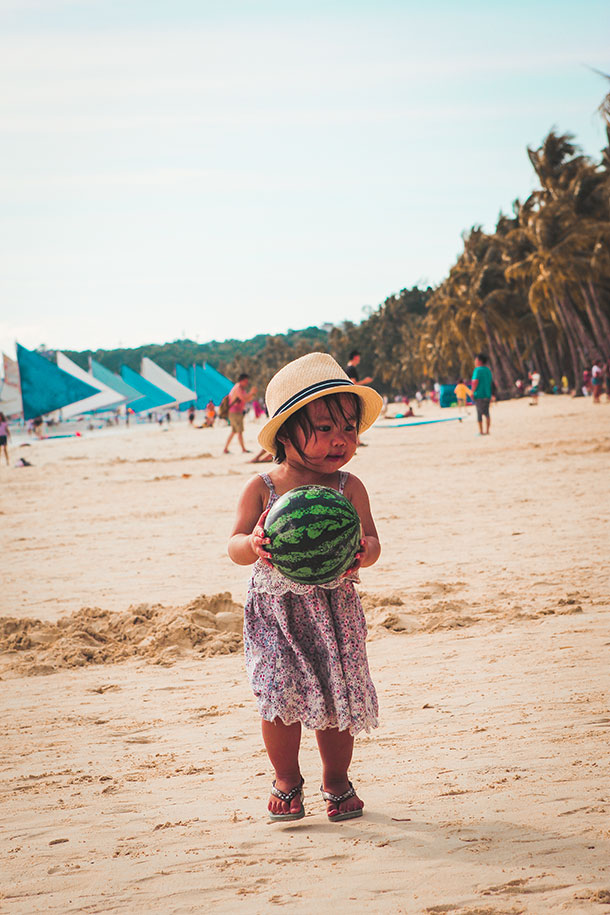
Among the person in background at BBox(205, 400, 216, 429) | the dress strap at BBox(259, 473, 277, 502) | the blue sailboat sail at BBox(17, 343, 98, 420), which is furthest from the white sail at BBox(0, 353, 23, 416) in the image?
the dress strap at BBox(259, 473, 277, 502)

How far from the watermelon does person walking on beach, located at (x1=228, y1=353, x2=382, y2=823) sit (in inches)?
3.1

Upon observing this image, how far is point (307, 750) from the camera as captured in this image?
161 inches

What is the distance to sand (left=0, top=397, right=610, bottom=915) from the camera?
275cm

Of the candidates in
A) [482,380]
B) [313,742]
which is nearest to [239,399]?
[482,380]

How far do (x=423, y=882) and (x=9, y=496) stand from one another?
57.0 ft

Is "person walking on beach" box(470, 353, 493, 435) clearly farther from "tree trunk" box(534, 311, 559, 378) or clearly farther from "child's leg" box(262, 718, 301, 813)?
"tree trunk" box(534, 311, 559, 378)

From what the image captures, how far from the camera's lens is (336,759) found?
10.9ft

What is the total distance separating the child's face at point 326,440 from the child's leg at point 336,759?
962 mm

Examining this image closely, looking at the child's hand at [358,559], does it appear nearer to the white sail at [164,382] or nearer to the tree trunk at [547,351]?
the tree trunk at [547,351]

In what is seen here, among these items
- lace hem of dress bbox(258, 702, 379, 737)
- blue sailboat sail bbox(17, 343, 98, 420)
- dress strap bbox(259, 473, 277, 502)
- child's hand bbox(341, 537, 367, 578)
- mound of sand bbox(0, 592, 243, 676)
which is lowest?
mound of sand bbox(0, 592, 243, 676)

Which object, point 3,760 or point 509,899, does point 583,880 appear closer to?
point 509,899

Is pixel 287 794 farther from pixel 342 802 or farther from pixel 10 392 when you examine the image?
pixel 10 392

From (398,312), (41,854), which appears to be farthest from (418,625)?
(398,312)

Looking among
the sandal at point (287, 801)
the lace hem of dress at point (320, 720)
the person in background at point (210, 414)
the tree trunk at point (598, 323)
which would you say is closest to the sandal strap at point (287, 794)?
the sandal at point (287, 801)
